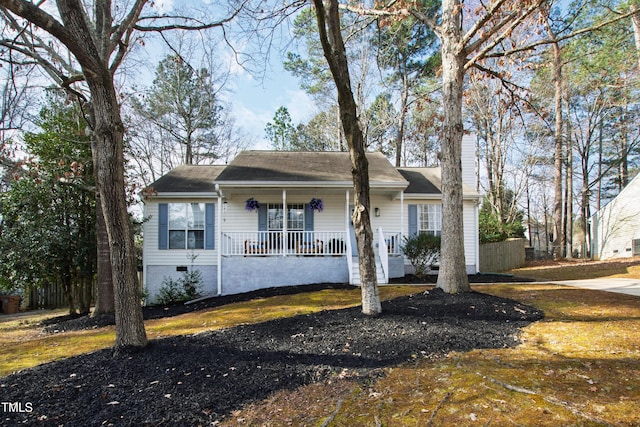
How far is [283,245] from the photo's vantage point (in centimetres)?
1064

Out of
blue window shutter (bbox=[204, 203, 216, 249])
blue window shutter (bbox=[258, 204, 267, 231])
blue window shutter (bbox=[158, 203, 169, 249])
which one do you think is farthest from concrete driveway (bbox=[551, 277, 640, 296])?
blue window shutter (bbox=[158, 203, 169, 249])

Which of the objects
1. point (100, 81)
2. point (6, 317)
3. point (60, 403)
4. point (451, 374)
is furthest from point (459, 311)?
point (6, 317)

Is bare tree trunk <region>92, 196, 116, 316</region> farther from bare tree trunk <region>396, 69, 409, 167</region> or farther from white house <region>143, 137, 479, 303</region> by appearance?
bare tree trunk <region>396, 69, 409, 167</region>

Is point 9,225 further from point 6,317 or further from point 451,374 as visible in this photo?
point 451,374

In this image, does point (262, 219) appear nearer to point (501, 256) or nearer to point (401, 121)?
point (501, 256)

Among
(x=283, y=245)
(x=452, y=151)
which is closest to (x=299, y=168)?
(x=283, y=245)

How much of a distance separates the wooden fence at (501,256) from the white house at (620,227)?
4194 millimetres

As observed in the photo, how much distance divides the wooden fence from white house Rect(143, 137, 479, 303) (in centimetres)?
363

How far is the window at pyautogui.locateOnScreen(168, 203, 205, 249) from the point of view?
11727 mm

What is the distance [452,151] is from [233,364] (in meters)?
6.01

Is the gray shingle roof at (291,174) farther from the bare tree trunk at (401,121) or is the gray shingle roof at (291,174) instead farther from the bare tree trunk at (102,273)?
the bare tree trunk at (401,121)

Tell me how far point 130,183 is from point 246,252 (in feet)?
13.4

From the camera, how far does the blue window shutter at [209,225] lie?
38.6ft

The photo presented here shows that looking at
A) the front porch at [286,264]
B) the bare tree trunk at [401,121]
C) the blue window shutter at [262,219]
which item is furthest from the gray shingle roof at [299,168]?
the bare tree trunk at [401,121]
